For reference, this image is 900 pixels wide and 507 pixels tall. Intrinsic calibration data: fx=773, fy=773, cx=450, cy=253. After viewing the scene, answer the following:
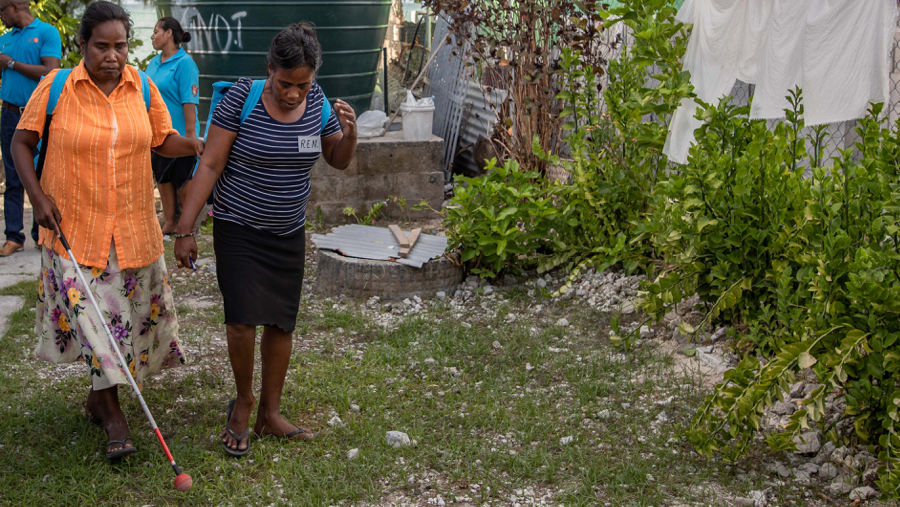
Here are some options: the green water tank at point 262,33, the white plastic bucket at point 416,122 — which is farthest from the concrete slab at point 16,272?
the white plastic bucket at point 416,122

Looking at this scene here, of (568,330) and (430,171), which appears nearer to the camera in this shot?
(568,330)

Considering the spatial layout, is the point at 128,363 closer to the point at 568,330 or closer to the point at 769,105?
the point at 568,330

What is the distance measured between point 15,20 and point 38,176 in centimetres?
341

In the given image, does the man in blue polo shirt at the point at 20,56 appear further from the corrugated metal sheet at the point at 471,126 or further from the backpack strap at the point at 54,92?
the corrugated metal sheet at the point at 471,126

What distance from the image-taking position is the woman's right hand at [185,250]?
9.64 feet

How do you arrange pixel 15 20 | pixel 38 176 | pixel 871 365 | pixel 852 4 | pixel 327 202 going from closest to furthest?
1. pixel 871 365
2. pixel 38 176
3. pixel 852 4
4. pixel 15 20
5. pixel 327 202

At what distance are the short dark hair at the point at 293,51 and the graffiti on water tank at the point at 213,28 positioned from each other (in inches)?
211

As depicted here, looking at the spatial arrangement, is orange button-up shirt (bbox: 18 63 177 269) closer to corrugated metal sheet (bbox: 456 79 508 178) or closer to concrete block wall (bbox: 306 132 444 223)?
concrete block wall (bbox: 306 132 444 223)

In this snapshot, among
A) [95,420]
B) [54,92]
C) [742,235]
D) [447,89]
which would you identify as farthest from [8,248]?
[742,235]

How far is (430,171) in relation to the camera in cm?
753

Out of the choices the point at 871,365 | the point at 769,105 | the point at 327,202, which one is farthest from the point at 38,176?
the point at 327,202

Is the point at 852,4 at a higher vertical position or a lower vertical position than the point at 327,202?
higher

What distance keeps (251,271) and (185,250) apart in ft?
0.85

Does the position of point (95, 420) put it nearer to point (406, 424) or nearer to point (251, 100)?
point (406, 424)
